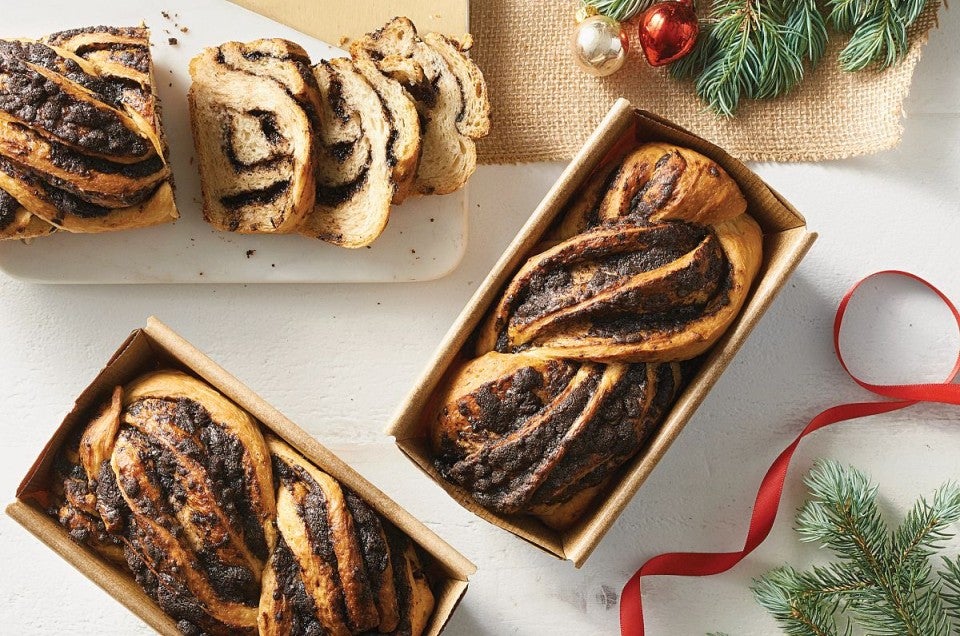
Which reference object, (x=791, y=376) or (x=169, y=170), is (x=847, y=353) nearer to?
(x=791, y=376)

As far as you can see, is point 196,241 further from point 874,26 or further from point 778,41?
point 874,26

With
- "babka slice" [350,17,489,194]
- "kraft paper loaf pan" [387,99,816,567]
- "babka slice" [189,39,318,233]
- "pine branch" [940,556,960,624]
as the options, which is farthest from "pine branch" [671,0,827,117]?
"pine branch" [940,556,960,624]

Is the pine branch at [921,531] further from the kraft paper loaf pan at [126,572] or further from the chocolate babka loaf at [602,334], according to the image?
the kraft paper loaf pan at [126,572]

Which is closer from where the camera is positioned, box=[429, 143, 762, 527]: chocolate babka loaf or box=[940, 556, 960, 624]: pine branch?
box=[429, 143, 762, 527]: chocolate babka loaf

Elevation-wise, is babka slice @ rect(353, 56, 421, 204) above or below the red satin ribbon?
above

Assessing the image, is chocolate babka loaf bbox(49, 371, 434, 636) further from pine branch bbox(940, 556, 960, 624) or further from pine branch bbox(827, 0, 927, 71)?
pine branch bbox(827, 0, 927, 71)

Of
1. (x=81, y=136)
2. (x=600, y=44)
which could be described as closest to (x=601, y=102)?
(x=600, y=44)
